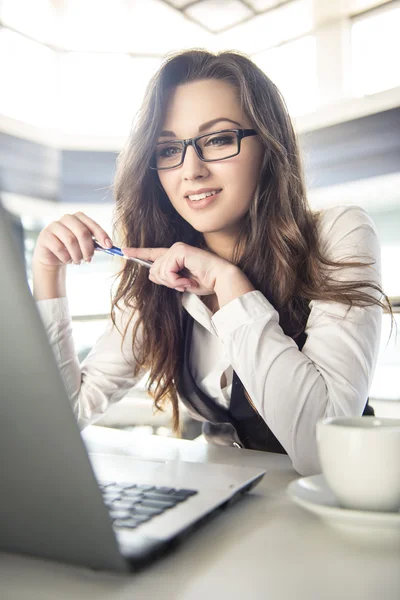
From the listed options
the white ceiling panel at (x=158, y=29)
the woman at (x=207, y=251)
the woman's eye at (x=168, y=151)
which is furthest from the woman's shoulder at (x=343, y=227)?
the white ceiling panel at (x=158, y=29)

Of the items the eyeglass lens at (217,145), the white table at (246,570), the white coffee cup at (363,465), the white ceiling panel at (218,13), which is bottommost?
the white table at (246,570)

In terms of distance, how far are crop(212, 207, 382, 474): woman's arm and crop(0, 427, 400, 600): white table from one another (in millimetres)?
297

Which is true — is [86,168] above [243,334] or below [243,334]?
above

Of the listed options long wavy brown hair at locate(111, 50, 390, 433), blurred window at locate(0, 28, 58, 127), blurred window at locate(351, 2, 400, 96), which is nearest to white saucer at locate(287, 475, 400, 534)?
long wavy brown hair at locate(111, 50, 390, 433)

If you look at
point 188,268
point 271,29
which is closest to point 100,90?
point 271,29

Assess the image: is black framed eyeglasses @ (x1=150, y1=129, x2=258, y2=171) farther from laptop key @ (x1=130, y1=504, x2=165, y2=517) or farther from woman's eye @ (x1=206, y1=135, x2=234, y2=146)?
laptop key @ (x1=130, y1=504, x2=165, y2=517)

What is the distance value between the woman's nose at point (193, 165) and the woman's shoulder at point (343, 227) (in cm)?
30

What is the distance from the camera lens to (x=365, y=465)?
0.40 metres

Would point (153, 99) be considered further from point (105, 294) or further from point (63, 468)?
point (105, 294)

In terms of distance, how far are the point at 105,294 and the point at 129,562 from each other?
11.2 ft

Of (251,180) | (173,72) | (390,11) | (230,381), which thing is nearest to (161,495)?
→ (230,381)

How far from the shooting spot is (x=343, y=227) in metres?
1.12

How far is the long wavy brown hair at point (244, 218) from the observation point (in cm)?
117

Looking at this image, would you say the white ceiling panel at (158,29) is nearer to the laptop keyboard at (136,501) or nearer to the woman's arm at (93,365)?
the woman's arm at (93,365)
